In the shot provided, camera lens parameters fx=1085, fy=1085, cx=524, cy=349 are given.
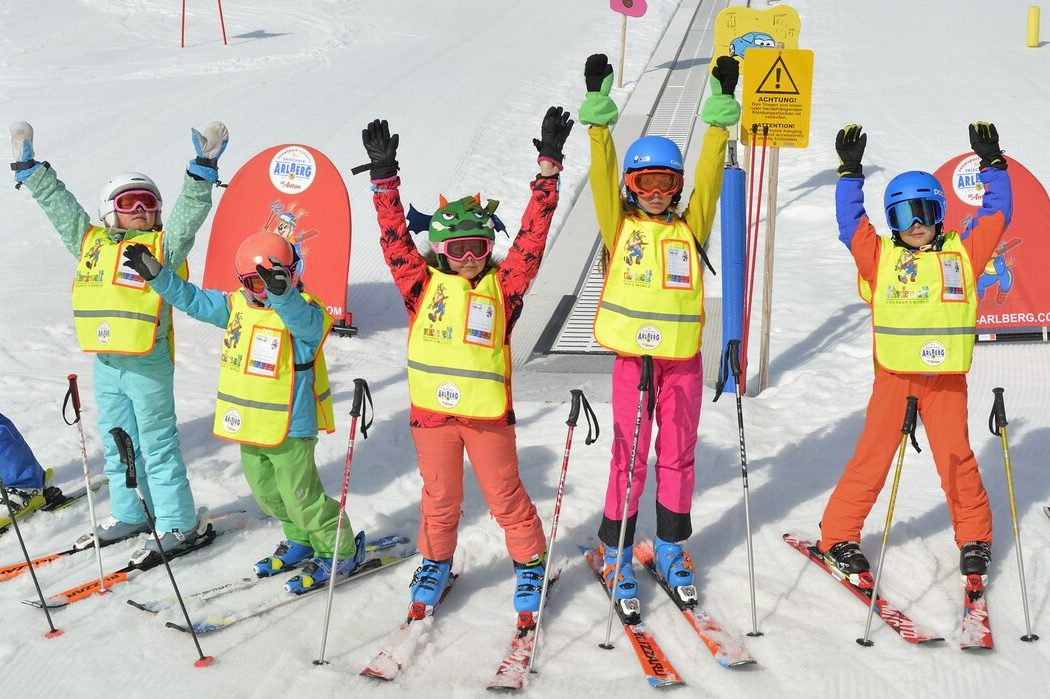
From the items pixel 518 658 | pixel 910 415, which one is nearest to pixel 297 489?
pixel 518 658

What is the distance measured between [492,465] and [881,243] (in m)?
2.07

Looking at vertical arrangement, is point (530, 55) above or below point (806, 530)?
above

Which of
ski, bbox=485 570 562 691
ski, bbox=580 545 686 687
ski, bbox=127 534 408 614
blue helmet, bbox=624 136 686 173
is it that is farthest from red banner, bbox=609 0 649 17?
ski, bbox=485 570 562 691

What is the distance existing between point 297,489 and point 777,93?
4416mm

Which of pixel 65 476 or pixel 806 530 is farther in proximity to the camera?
pixel 65 476

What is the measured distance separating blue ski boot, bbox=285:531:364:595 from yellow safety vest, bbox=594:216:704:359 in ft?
5.31

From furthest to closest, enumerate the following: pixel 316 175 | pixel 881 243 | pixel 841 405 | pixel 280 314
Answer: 1. pixel 316 175
2. pixel 841 405
3. pixel 881 243
4. pixel 280 314

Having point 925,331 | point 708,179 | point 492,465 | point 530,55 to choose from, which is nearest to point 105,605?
point 492,465

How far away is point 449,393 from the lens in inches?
182

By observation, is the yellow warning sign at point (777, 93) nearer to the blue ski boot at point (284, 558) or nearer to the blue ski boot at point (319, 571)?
the blue ski boot at point (319, 571)

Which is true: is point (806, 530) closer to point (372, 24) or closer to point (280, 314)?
point (280, 314)

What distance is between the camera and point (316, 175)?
29.4 feet

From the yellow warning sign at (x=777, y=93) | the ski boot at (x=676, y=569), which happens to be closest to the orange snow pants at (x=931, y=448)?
the ski boot at (x=676, y=569)

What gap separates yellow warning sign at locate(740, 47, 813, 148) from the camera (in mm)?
7406
